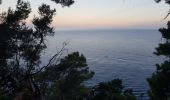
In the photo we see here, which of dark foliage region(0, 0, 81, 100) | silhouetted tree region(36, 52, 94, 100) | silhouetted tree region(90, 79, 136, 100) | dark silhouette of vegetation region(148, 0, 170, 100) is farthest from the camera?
silhouetted tree region(36, 52, 94, 100)

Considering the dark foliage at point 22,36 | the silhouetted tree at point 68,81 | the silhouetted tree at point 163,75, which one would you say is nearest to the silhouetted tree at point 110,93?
the silhouetted tree at point 163,75

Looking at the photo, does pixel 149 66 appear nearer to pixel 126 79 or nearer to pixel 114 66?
pixel 114 66

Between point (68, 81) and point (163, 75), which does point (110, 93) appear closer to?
point (163, 75)

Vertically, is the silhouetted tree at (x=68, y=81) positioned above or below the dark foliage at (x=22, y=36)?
below

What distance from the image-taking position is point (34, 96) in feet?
25.1

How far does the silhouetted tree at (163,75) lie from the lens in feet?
78.2

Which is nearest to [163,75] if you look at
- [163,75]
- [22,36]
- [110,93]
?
[163,75]

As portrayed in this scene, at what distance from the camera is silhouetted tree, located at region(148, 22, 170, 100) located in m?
23.8

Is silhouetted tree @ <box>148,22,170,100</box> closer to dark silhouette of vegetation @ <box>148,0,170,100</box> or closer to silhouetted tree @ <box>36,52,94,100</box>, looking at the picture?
dark silhouette of vegetation @ <box>148,0,170,100</box>

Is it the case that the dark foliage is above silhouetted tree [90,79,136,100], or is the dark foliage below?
above

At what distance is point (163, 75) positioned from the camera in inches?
1025

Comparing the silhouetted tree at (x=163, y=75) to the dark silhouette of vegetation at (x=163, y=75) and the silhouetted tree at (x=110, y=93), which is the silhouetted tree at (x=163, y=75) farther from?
the silhouetted tree at (x=110, y=93)

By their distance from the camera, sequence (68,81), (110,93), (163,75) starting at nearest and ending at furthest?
(163,75), (110,93), (68,81)

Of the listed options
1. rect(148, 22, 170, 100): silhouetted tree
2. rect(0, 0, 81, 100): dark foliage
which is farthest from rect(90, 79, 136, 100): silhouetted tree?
rect(0, 0, 81, 100): dark foliage
